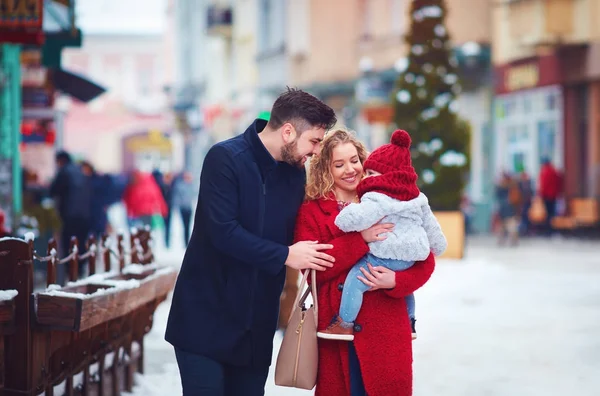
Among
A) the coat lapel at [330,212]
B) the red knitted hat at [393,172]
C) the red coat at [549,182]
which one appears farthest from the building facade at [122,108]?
the red knitted hat at [393,172]

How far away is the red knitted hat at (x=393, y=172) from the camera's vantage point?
14.7 feet

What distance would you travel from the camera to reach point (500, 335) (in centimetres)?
1027

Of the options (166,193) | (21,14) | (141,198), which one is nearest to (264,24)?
(166,193)

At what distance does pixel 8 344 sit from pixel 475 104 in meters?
22.9

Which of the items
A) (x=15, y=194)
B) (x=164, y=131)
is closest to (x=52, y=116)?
(x=15, y=194)

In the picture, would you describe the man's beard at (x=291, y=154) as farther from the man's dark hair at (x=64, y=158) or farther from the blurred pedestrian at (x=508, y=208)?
the blurred pedestrian at (x=508, y=208)

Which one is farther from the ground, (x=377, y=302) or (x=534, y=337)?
(x=377, y=302)

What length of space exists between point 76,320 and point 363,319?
5.28 ft

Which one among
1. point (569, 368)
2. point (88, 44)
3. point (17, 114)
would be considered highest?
point (88, 44)

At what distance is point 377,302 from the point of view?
460 centimetres

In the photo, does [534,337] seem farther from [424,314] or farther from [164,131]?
[164,131]

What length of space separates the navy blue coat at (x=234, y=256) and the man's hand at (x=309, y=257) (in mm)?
38

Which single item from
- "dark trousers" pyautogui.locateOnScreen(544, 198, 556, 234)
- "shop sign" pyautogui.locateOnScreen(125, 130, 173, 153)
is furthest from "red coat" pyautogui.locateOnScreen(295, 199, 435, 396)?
Result: "shop sign" pyautogui.locateOnScreen(125, 130, 173, 153)

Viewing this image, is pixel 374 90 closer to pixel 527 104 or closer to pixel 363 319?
pixel 527 104
